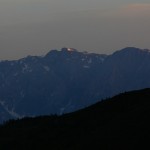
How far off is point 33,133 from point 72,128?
481cm

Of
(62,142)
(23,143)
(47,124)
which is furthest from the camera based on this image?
(47,124)

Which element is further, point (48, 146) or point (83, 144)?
point (48, 146)

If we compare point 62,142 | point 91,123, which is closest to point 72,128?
point 91,123

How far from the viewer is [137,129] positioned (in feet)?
197

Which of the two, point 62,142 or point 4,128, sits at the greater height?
point 62,142

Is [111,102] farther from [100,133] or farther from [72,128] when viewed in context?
[100,133]

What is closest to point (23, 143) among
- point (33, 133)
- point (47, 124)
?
point (33, 133)

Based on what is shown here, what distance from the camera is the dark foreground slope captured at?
192 feet

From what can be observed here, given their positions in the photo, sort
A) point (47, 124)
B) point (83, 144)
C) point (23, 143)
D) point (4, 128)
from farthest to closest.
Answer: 1. point (4, 128)
2. point (47, 124)
3. point (23, 143)
4. point (83, 144)

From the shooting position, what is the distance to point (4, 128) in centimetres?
8494

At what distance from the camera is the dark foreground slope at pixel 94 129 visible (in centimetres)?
5859

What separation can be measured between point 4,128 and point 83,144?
88.5ft

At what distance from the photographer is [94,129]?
67062 millimetres

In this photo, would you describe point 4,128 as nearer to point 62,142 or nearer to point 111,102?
Answer: point 111,102
